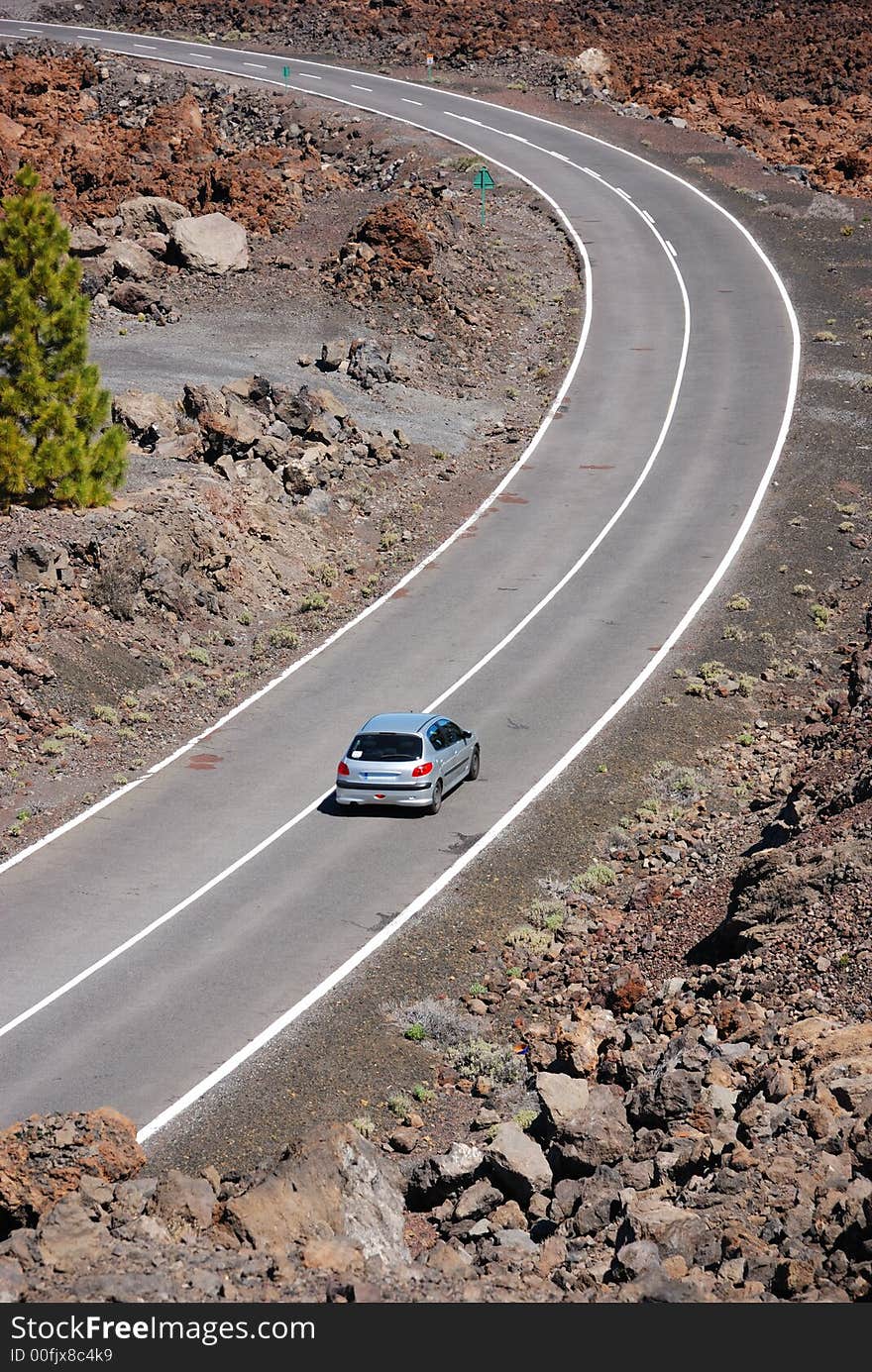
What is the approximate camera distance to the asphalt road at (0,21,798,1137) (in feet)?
65.7

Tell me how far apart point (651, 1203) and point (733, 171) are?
6250cm

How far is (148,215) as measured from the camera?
2154 inches

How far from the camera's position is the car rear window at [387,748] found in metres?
26.2

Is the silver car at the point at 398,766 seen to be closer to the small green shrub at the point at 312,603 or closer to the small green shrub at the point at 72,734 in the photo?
the small green shrub at the point at 72,734

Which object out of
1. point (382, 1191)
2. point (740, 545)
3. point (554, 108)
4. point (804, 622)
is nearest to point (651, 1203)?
point (382, 1191)

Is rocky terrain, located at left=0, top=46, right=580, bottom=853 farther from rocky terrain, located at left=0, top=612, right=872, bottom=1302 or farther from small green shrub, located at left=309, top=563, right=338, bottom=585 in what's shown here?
rocky terrain, located at left=0, top=612, right=872, bottom=1302

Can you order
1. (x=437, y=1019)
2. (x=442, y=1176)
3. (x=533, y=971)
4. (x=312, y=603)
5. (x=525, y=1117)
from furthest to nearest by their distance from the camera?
(x=312, y=603) < (x=533, y=971) < (x=437, y=1019) < (x=525, y=1117) < (x=442, y=1176)

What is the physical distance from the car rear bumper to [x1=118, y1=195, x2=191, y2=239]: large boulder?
34906 mm

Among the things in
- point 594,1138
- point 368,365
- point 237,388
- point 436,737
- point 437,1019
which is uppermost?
point 368,365

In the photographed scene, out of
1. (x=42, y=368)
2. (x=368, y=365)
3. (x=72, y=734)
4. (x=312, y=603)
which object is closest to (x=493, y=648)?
(x=312, y=603)

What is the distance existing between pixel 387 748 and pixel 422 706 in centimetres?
477

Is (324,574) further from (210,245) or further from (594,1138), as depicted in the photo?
(594,1138)
